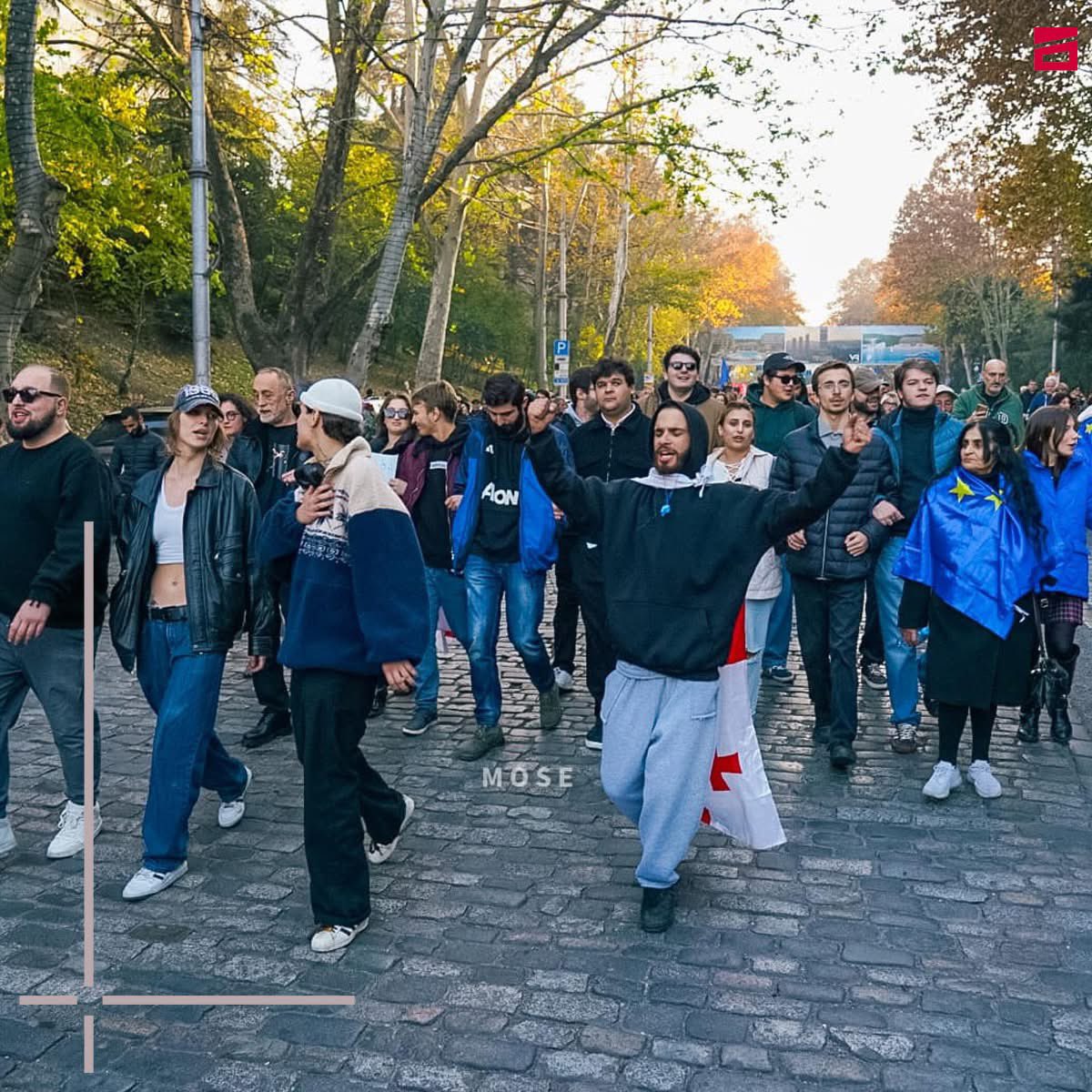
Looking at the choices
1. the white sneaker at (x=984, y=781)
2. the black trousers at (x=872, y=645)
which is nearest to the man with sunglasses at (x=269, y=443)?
the white sneaker at (x=984, y=781)

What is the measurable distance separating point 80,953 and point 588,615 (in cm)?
333

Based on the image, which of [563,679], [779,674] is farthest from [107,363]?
[779,674]

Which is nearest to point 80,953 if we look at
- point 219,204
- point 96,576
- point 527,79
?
point 96,576

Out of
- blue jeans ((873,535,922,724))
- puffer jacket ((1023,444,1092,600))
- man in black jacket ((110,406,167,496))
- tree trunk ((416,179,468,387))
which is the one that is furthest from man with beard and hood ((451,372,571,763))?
tree trunk ((416,179,468,387))

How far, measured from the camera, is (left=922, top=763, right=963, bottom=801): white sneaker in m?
5.84

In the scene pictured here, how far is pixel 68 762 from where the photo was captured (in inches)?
207

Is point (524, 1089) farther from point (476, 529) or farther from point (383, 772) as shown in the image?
point (476, 529)

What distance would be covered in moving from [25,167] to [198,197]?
4.34m

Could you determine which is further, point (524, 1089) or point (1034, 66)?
point (1034, 66)

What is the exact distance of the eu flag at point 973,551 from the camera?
5.77m

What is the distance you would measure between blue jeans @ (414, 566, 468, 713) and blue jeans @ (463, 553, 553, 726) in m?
0.30

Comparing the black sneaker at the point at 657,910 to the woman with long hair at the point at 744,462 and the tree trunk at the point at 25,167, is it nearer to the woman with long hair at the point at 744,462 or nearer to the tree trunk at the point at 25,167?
the woman with long hair at the point at 744,462

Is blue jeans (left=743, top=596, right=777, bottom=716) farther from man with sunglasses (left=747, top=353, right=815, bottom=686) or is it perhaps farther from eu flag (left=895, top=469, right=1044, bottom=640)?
man with sunglasses (left=747, top=353, right=815, bottom=686)

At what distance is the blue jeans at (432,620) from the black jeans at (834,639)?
78.5 inches
